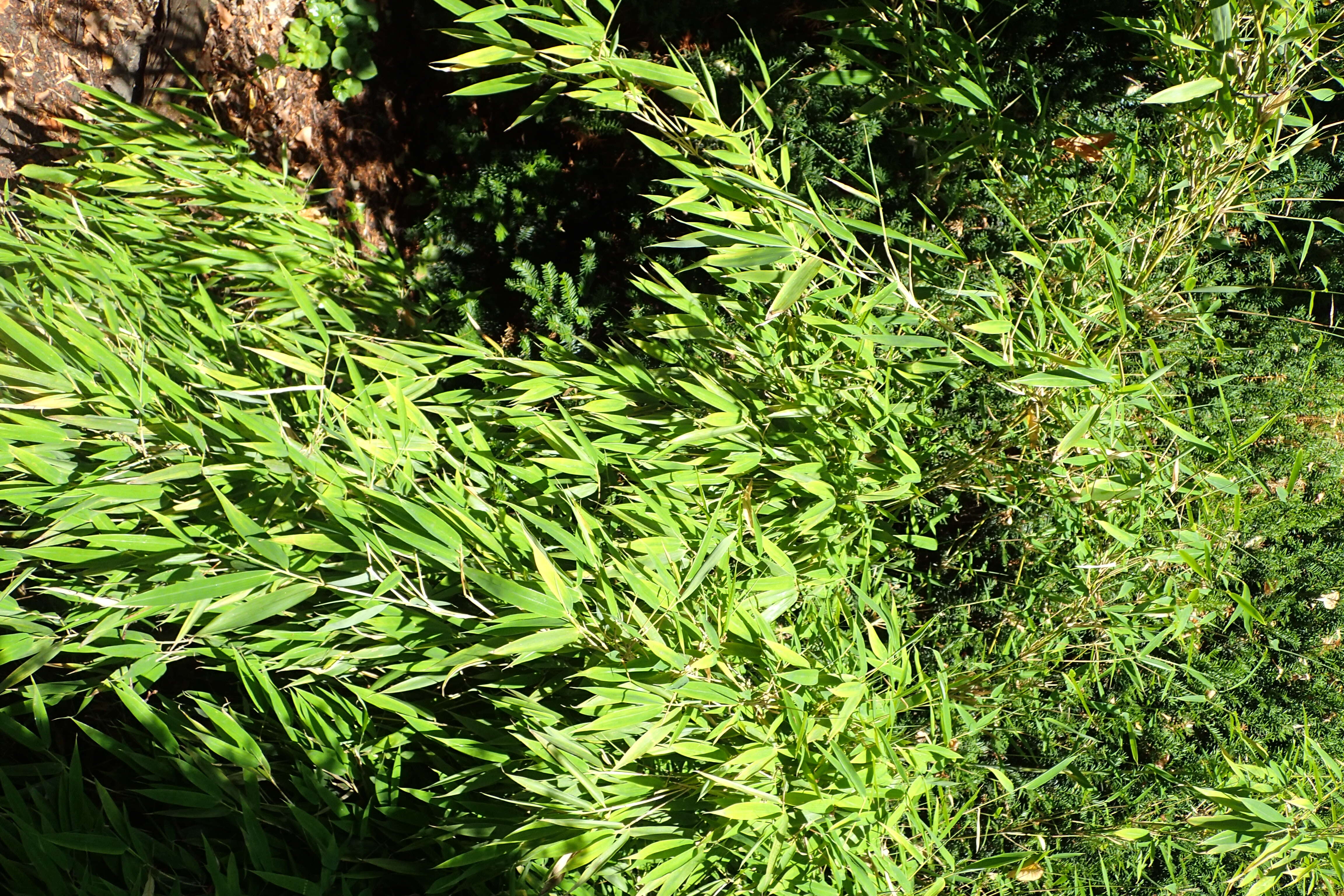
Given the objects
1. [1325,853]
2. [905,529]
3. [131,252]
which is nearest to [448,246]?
[131,252]

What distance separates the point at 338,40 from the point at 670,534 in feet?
5.83

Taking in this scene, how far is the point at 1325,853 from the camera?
125 centimetres

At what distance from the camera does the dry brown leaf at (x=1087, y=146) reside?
6.23 feet

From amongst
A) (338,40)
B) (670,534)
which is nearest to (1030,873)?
(670,534)

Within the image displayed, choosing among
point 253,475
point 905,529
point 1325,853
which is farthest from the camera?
point 905,529

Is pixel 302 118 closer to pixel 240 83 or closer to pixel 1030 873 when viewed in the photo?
pixel 240 83

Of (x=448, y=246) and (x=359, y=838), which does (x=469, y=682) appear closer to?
(x=359, y=838)

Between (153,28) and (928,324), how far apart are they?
251 centimetres

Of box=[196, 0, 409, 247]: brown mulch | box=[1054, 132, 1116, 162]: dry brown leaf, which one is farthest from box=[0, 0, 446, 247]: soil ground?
box=[1054, 132, 1116, 162]: dry brown leaf

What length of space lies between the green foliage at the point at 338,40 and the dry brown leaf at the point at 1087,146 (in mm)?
1793

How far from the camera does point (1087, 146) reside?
195cm

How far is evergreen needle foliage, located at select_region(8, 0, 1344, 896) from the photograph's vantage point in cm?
109

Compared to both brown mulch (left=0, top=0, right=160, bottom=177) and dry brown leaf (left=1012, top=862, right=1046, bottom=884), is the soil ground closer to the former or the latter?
brown mulch (left=0, top=0, right=160, bottom=177)

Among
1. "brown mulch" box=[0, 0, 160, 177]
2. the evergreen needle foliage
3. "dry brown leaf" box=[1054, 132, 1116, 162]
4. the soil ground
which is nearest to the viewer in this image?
the evergreen needle foliage
